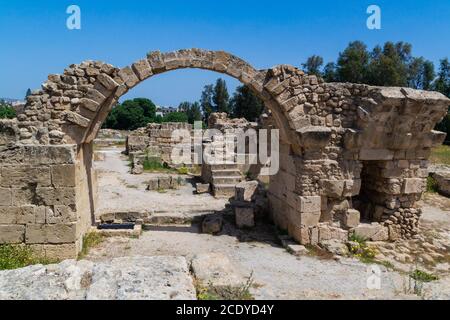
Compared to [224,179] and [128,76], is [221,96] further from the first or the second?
[128,76]

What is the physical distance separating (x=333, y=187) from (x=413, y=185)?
194cm

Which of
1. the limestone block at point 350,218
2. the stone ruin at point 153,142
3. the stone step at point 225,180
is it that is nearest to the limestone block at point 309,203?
the limestone block at point 350,218

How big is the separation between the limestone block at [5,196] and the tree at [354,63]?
34011 millimetres

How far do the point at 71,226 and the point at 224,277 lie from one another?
150 inches

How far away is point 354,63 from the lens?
35.1 m

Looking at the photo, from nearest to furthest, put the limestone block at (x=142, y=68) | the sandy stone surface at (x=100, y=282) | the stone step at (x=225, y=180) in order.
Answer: the sandy stone surface at (x=100, y=282), the limestone block at (x=142, y=68), the stone step at (x=225, y=180)

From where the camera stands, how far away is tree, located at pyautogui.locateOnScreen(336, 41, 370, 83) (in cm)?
3541

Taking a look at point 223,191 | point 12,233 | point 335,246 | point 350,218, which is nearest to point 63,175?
point 12,233

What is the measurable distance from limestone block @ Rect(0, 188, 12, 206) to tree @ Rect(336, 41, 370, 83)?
34.0m

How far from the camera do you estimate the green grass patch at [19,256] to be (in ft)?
19.5

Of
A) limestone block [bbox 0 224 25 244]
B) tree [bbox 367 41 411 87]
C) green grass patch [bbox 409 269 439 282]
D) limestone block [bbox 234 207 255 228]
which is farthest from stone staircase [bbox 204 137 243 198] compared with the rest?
tree [bbox 367 41 411 87]

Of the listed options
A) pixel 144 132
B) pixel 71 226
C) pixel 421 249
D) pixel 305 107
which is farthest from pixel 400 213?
pixel 144 132

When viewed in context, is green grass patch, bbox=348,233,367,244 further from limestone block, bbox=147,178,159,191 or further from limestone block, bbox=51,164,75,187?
limestone block, bbox=147,178,159,191

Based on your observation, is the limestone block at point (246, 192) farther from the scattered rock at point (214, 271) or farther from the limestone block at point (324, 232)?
the scattered rock at point (214, 271)
